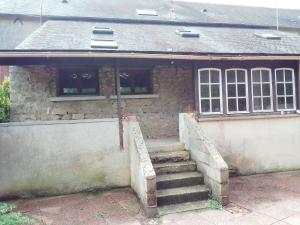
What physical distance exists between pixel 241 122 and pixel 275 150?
1.38 m

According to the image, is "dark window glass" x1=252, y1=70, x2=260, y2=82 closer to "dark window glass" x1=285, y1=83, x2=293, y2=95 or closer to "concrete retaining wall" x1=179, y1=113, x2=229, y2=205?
"dark window glass" x1=285, y1=83, x2=293, y2=95

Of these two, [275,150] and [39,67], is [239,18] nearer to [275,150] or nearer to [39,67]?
[275,150]

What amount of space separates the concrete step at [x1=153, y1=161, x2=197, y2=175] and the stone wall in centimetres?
293

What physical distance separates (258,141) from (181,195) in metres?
3.49

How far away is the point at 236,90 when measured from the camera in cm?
871

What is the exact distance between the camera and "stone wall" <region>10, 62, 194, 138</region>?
9219mm

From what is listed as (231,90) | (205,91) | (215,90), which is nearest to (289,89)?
(231,90)

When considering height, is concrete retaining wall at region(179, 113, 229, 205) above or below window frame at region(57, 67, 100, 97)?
below

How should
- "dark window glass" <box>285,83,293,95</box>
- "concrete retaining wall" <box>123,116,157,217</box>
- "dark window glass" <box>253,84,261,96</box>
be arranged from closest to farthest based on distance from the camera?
"concrete retaining wall" <box>123,116,157,217</box> → "dark window glass" <box>253,84,261,96</box> → "dark window glass" <box>285,83,293,95</box>

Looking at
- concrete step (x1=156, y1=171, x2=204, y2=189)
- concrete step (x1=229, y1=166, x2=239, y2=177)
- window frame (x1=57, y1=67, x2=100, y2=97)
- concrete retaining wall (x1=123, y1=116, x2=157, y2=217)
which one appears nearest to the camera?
concrete retaining wall (x1=123, y1=116, x2=157, y2=217)

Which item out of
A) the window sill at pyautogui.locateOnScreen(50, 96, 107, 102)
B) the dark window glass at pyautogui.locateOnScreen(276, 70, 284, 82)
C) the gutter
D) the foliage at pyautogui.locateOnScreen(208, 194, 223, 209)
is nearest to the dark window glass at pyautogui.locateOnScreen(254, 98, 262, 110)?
the dark window glass at pyautogui.locateOnScreen(276, 70, 284, 82)

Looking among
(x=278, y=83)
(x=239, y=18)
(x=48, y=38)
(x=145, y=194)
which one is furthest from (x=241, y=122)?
(x=239, y=18)

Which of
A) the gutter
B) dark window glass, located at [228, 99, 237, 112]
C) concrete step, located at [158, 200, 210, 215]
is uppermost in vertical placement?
the gutter

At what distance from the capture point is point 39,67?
924 centimetres
